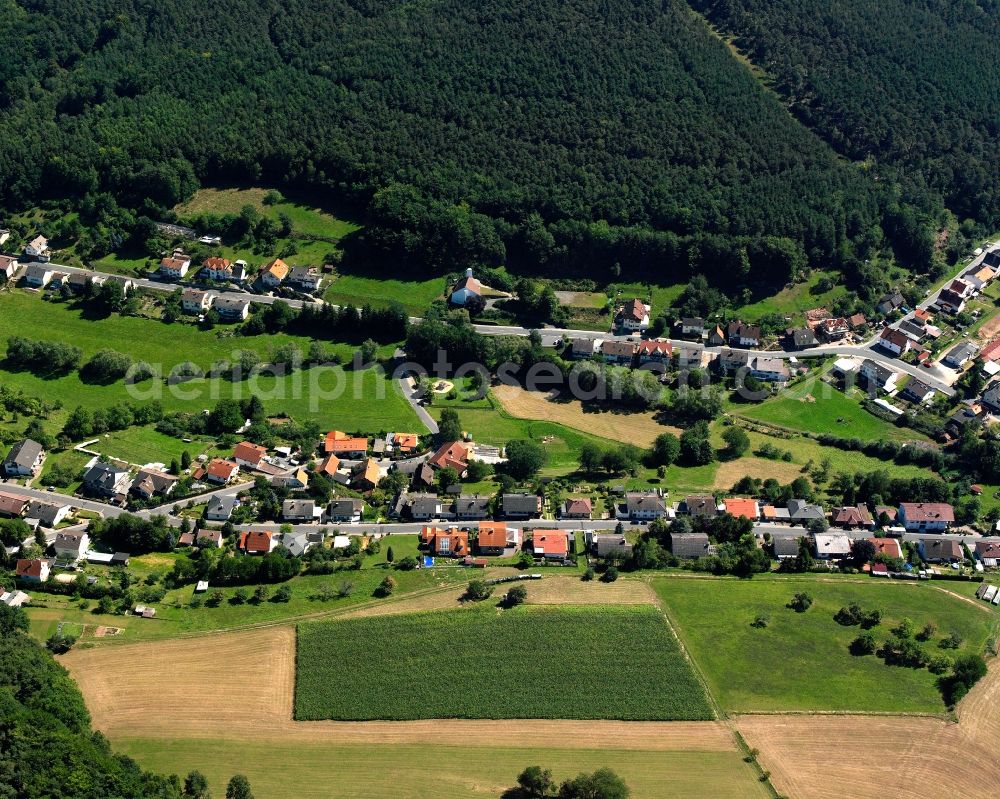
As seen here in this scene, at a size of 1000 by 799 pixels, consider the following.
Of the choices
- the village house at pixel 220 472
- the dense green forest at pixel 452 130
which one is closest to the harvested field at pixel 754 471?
the dense green forest at pixel 452 130

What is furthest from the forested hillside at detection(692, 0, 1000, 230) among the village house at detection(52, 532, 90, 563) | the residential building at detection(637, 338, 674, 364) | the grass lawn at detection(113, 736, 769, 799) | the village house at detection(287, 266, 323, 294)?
the village house at detection(52, 532, 90, 563)

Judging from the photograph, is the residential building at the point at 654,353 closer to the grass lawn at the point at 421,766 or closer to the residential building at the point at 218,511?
the residential building at the point at 218,511

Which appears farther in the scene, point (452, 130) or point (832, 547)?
point (452, 130)

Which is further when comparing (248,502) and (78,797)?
(248,502)

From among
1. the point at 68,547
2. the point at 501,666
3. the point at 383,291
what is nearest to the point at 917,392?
the point at 383,291

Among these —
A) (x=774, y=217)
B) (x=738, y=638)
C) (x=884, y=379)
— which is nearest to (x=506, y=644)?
(x=738, y=638)

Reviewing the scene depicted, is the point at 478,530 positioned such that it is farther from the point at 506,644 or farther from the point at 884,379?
the point at 884,379

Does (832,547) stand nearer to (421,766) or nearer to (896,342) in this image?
(896,342)
